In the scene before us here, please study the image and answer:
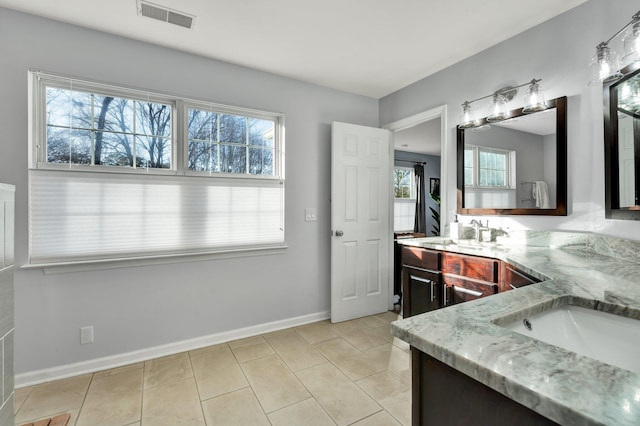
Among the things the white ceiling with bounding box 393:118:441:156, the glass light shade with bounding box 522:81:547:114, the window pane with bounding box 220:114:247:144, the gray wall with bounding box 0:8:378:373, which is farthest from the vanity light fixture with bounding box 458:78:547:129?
the window pane with bounding box 220:114:247:144

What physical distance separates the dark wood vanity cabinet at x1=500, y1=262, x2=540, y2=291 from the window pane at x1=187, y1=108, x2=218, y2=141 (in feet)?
8.15

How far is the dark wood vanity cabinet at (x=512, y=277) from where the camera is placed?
1.55m

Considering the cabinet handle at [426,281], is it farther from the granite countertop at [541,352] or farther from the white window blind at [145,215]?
the white window blind at [145,215]

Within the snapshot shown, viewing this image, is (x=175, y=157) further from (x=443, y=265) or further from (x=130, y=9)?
(x=443, y=265)

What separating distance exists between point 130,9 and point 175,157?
1.04 m

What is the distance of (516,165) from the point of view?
2342 mm

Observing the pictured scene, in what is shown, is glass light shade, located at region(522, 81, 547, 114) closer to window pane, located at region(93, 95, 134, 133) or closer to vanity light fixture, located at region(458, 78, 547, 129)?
vanity light fixture, located at region(458, 78, 547, 129)

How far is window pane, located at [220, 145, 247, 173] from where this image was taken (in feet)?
9.02

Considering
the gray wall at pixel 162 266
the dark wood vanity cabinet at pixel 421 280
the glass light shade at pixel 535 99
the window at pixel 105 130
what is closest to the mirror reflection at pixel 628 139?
the glass light shade at pixel 535 99

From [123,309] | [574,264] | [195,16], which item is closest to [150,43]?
[195,16]

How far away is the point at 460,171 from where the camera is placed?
2709mm

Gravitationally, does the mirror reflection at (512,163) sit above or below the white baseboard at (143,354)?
above

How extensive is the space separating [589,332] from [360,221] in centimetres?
245

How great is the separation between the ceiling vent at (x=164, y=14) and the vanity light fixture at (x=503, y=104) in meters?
2.29
